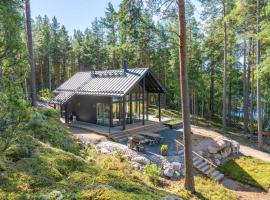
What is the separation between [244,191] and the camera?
37.3 feet

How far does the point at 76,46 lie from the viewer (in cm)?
4272

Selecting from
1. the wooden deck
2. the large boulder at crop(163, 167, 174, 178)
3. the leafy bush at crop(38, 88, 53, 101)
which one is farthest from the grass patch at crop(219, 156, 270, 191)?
the leafy bush at crop(38, 88, 53, 101)

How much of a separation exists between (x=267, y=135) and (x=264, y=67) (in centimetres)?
1330

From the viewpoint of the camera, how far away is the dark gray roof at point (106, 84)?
57.8 ft

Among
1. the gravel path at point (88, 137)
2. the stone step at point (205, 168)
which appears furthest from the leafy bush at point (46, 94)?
the stone step at point (205, 168)

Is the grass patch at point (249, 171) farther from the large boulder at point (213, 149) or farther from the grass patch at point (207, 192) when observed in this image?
the grass patch at point (207, 192)

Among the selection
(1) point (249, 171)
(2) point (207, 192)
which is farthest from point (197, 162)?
(2) point (207, 192)

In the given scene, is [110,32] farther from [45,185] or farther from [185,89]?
[45,185]

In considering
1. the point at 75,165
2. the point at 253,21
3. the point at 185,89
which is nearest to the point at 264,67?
the point at 253,21

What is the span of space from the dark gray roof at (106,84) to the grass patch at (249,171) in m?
7.65

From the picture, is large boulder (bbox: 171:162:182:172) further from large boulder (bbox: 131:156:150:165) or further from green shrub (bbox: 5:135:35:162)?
green shrub (bbox: 5:135:35:162)

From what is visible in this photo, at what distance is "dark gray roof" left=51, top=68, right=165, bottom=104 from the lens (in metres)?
17.6

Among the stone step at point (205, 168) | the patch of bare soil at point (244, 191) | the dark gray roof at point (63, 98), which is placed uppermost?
the dark gray roof at point (63, 98)

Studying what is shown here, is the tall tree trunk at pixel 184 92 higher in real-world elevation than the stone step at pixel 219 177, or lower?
higher
